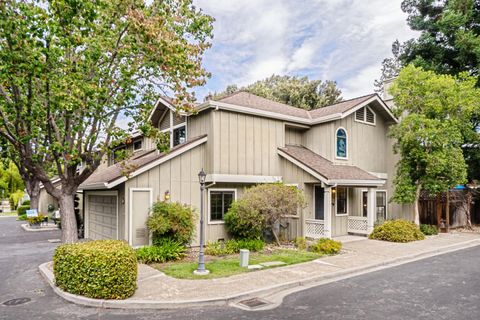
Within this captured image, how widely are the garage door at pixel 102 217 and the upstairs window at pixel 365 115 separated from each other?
12962mm

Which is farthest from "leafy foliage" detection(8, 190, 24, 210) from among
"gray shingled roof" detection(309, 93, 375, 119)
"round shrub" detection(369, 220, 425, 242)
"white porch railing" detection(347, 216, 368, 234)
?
"round shrub" detection(369, 220, 425, 242)

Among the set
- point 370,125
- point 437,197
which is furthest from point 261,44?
point 437,197

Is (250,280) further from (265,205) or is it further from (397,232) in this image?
(397,232)

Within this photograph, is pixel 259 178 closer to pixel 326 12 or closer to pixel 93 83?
pixel 93 83

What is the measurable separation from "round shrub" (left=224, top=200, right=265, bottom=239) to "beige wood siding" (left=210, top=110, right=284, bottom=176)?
1.75 m

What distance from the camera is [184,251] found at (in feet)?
40.5

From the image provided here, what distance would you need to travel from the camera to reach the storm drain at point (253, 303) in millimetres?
7058

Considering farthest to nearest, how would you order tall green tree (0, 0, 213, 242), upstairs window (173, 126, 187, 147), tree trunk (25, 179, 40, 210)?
1. tree trunk (25, 179, 40, 210)
2. upstairs window (173, 126, 187, 147)
3. tall green tree (0, 0, 213, 242)

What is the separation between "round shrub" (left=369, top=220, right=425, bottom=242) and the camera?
14.9 meters

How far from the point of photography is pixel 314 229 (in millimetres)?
15023

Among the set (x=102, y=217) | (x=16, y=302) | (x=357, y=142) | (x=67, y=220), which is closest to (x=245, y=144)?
(x=357, y=142)

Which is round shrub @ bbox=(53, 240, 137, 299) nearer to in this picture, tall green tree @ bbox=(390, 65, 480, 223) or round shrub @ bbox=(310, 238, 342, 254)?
round shrub @ bbox=(310, 238, 342, 254)

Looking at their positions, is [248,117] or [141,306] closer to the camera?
[141,306]

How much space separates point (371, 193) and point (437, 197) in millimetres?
5957
